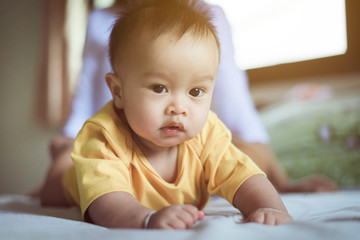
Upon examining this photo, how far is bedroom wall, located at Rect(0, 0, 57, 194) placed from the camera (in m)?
1.59

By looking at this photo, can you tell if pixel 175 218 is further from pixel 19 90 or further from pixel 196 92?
pixel 19 90

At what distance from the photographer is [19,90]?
1.74 m

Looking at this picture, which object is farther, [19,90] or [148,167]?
[19,90]

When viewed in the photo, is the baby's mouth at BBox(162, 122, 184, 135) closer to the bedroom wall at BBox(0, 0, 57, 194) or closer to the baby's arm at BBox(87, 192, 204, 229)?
the baby's arm at BBox(87, 192, 204, 229)

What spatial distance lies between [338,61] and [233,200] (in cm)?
89

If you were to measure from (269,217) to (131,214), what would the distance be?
0.53 ft

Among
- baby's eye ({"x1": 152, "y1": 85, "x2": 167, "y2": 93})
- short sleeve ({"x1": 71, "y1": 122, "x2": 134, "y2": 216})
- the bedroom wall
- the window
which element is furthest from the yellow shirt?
the bedroom wall

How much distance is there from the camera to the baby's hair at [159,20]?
41 cm

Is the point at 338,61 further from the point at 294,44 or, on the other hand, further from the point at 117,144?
the point at 117,144

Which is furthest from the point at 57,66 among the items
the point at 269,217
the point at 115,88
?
the point at 269,217

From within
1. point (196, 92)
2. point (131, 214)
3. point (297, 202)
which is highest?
point (196, 92)

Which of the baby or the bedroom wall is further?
the bedroom wall

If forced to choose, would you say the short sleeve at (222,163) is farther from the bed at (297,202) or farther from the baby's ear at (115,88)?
the baby's ear at (115,88)

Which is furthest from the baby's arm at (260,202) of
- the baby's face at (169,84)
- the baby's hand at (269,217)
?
the baby's face at (169,84)
